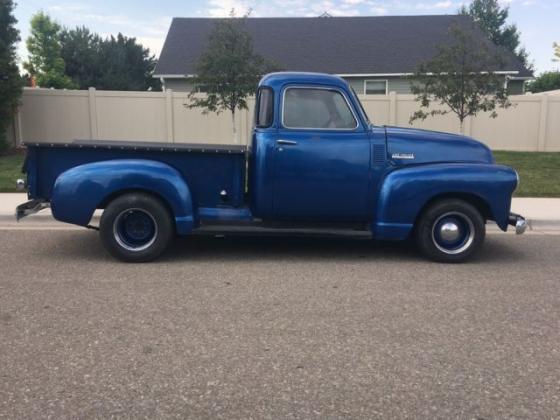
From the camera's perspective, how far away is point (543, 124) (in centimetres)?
1895

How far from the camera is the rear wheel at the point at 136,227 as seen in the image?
5973 millimetres

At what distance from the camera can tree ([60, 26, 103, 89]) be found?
40.3 meters

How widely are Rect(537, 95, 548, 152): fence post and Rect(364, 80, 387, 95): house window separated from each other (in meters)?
7.18

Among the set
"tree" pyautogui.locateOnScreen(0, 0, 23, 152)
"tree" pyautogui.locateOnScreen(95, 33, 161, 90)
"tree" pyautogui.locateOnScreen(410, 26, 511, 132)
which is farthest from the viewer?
"tree" pyautogui.locateOnScreen(95, 33, 161, 90)

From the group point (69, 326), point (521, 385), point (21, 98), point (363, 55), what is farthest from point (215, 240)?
point (363, 55)

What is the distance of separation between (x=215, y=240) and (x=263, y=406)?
4.40 metres

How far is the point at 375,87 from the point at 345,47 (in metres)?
2.87

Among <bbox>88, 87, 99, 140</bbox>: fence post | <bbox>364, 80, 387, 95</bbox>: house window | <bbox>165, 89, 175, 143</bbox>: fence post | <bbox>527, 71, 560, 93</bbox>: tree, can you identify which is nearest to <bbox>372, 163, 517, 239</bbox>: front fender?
<bbox>165, 89, 175, 143</bbox>: fence post

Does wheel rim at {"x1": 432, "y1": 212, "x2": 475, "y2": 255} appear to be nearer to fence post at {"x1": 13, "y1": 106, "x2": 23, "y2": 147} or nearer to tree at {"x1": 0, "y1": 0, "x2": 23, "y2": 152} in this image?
tree at {"x1": 0, "y1": 0, "x2": 23, "y2": 152}

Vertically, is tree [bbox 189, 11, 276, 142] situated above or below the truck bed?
above

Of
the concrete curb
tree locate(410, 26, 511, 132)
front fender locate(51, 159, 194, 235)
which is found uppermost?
tree locate(410, 26, 511, 132)

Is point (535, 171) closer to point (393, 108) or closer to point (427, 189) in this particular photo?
point (393, 108)

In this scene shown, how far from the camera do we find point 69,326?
13.9 ft

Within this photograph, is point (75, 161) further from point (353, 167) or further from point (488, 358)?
point (488, 358)
